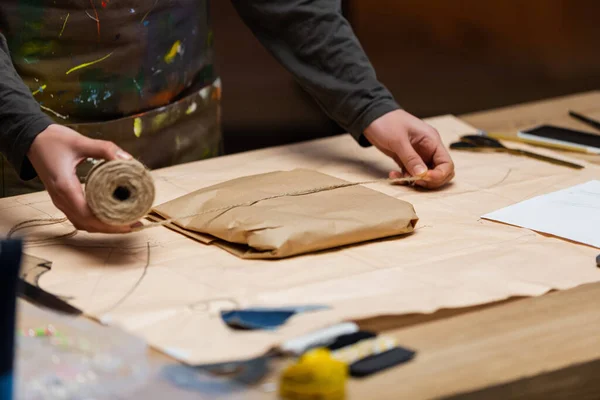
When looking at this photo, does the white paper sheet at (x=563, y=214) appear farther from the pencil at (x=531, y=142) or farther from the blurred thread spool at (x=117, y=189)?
the blurred thread spool at (x=117, y=189)

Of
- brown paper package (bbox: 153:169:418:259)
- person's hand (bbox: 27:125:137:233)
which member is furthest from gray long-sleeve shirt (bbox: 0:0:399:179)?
person's hand (bbox: 27:125:137:233)

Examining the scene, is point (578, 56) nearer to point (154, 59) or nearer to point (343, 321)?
point (154, 59)

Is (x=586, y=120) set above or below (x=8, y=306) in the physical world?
below

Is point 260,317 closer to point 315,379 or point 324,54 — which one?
point 315,379

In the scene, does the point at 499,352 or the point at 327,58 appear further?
the point at 327,58

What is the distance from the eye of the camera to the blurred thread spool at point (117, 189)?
34.7 inches

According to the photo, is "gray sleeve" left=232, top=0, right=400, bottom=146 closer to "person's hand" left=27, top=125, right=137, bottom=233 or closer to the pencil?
the pencil

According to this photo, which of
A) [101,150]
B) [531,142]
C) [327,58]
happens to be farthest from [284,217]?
[531,142]

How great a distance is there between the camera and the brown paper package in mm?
945

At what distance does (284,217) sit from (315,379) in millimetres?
356

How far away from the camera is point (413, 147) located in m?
1.26

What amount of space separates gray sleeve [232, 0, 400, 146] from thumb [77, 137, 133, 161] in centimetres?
47

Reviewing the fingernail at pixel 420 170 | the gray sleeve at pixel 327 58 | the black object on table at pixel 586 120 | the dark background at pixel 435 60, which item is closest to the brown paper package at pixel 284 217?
the fingernail at pixel 420 170

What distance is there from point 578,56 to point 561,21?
0.37ft
